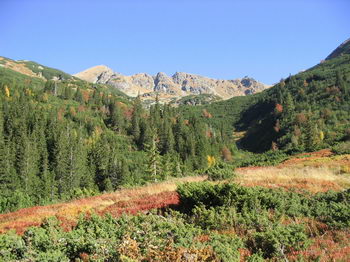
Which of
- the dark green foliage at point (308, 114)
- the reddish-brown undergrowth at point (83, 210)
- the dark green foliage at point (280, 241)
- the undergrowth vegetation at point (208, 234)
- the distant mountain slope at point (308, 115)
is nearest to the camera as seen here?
the undergrowth vegetation at point (208, 234)

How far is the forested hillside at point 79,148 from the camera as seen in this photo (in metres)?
62.3

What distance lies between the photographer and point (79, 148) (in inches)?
3054

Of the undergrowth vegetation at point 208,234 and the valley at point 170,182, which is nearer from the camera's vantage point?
the undergrowth vegetation at point 208,234

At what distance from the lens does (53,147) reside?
8088 centimetres

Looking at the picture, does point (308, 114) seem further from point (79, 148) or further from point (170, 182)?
point (170, 182)

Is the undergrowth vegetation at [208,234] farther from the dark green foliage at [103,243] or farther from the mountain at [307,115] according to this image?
the mountain at [307,115]

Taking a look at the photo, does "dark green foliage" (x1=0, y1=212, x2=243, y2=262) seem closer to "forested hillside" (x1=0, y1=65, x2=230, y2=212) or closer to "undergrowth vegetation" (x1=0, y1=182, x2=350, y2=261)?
"undergrowth vegetation" (x1=0, y1=182, x2=350, y2=261)

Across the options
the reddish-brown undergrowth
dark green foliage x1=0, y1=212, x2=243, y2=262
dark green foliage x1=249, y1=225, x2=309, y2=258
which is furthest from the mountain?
dark green foliage x1=0, y1=212, x2=243, y2=262

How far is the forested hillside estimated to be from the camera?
6234cm

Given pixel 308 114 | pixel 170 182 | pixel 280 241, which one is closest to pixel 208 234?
pixel 280 241

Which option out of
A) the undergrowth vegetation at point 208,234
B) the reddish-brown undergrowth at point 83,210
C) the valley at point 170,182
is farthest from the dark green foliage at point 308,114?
the undergrowth vegetation at point 208,234

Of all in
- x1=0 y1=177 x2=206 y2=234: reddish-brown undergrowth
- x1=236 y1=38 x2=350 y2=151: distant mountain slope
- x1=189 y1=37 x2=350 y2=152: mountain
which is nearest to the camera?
x1=0 y1=177 x2=206 y2=234: reddish-brown undergrowth

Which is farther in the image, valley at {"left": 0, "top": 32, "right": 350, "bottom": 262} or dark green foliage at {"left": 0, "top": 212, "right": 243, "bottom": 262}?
valley at {"left": 0, "top": 32, "right": 350, "bottom": 262}

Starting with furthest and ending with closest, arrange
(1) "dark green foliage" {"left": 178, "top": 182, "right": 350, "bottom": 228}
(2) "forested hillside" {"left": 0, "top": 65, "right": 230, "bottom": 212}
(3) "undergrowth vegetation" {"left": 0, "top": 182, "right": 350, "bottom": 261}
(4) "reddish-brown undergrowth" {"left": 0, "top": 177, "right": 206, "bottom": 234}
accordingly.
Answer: (2) "forested hillside" {"left": 0, "top": 65, "right": 230, "bottom": 212} → (4) "reddish-brown undergrowth" {"left": 0, "top": 177, "right": 206, "bottom": 234} → (1) "dark green foliage" {"left": 178, "top": 182, "right": 350, "bottom": 228} → (3) "undergrowth vegetation" {"left": 0, "top": 182, "right": 350, "bottom": 261}
